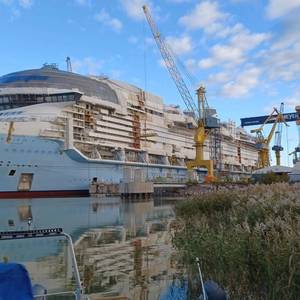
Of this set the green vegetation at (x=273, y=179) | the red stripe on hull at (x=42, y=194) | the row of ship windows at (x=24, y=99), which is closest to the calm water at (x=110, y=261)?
the green vegetation at (x=273, y=179)

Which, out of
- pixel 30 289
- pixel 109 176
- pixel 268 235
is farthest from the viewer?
pixel 109 176

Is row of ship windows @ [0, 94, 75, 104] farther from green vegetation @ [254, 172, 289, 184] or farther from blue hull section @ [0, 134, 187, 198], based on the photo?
green vegetation @ [254, 172, 289, 184]

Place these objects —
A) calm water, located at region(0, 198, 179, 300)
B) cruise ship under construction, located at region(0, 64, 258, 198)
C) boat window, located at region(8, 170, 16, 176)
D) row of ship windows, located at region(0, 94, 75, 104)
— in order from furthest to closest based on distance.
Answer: row of ship windows, located at region(0, 94, 75, 104) < cruise ship under construction, located at region(0, 64, 258, 198) < boat window, located at region(8, 170, 16, 176) < calm water, located at region(0, 198, 179, 300)

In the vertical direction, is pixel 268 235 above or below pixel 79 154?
below

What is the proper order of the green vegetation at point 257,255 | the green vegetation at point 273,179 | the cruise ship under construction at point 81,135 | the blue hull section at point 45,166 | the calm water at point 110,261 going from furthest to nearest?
1. the cruise ship under construction at point 81,135
2. the blue hull section at point 45,166
3. the green vegetation at point 273,179
4. the calm water at point 110,261
5. the green vegetation at point 257,255

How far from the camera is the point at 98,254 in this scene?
1530 cm

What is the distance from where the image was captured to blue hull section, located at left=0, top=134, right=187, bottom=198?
2975 inches

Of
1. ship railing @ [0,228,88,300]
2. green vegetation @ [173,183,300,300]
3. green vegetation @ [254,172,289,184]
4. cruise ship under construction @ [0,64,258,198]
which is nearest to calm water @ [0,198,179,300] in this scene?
ship railing @ [0,228,88,300]

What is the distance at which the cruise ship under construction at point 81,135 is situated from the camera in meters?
77.4

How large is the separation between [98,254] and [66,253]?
1.13 metres

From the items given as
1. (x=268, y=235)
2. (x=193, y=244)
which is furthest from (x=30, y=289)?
(x=193, y=244)

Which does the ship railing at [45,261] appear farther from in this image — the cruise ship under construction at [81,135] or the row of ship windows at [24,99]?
the row of ship windows at [24,99]

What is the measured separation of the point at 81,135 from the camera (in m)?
87.7

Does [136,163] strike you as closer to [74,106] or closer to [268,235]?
[74,106]
